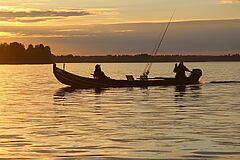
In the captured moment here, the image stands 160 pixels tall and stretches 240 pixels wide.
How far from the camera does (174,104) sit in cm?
2848

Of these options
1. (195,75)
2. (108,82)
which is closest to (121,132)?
(108,82)

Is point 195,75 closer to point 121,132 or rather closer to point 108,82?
point 108,82

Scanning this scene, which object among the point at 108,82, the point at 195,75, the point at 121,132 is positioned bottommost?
the point at 121,132

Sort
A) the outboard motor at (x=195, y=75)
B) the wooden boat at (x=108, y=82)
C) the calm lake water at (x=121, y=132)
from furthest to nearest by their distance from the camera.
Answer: the outboard motor at (x=195, y=75) < the wooden boat at (x=108, y=82) < the calm lake water at (x=121, y=132)

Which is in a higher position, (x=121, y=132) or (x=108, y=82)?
(x=108, y=82)

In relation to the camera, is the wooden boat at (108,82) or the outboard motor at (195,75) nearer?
the wooden boat at (108,82)

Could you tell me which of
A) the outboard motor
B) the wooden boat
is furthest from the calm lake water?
the outboard motor

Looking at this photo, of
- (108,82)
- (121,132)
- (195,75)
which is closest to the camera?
(121,132)

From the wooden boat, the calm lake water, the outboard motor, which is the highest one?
the outboard motor

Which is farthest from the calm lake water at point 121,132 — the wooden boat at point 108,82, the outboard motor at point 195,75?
the outboard motor at point 195,75

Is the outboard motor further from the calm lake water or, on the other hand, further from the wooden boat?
the calm lake water

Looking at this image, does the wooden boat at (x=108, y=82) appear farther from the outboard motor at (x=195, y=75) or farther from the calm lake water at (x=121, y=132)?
the calm lake water at (x=121, y=132)

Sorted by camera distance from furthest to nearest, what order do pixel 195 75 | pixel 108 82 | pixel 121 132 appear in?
pixel 195 75 → pixel 108 82 → pixel 121 132

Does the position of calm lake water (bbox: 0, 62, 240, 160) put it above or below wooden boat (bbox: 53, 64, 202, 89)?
below
